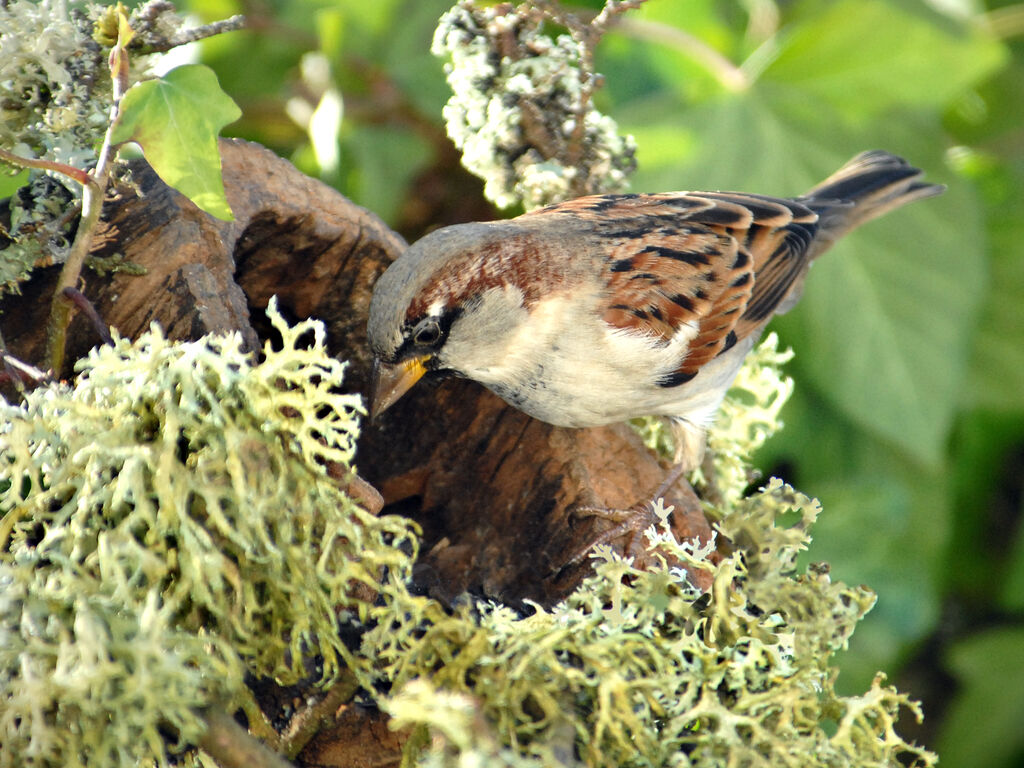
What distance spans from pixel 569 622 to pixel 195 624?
29cm

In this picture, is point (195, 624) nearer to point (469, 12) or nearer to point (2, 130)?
point (2, 130)

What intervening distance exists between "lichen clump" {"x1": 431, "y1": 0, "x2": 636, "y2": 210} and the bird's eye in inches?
8.1

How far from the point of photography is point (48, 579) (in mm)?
669

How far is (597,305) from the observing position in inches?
52.6

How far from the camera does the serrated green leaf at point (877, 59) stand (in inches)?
71.9

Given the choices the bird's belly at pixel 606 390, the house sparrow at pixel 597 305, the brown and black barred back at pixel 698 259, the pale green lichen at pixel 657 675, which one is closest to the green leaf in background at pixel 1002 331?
the brown and black barred back at pixel 698 259

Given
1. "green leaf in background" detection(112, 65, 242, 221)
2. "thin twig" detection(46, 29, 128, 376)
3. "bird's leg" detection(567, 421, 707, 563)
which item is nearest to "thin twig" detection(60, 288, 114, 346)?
"thin twig" detection(46, 29, 128, 376)

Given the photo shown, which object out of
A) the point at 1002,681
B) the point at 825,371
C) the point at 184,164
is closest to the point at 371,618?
the point at 184,164

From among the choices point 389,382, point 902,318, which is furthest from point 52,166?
point 902,318

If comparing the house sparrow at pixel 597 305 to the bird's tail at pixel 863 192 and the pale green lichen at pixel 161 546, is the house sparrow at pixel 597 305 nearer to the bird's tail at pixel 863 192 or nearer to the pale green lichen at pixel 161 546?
the bird's tail at pixel 863 192

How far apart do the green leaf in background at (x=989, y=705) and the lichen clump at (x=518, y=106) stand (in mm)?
1568

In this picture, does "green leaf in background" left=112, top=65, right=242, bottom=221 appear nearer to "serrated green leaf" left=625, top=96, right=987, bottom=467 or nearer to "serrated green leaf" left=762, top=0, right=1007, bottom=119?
"serrated green leaf" left=625, top=96, right=987, bottom=467

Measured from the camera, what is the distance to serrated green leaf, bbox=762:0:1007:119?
183 cm

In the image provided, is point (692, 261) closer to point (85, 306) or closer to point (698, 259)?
point (698, 259)
